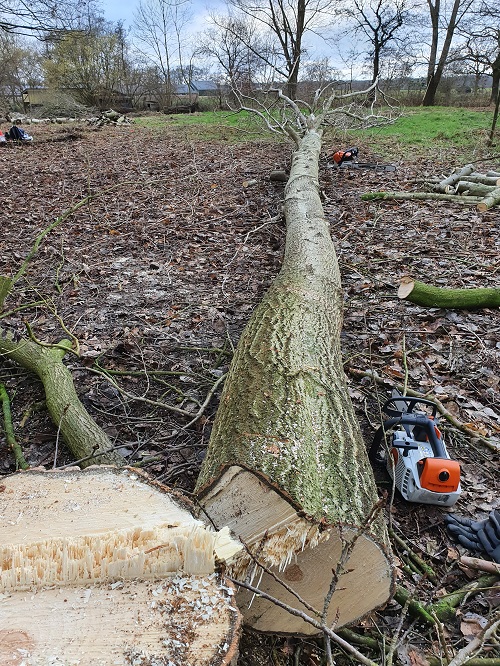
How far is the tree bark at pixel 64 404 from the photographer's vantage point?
2316 millimetres

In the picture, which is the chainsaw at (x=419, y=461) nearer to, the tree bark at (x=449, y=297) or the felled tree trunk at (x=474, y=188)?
the tree bark at (x=449, y=297)

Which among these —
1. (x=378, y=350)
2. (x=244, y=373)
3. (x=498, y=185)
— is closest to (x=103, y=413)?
(x=244, y=373)

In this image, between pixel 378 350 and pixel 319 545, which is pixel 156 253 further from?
pixel 319 545

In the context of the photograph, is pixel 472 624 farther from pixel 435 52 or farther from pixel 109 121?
pixel 435 52

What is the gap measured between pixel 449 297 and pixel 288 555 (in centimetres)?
318

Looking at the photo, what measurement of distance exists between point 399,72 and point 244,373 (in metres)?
26.7

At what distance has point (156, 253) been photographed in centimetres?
536

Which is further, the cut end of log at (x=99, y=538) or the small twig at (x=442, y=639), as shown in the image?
the small twig at (x=442, y=639)

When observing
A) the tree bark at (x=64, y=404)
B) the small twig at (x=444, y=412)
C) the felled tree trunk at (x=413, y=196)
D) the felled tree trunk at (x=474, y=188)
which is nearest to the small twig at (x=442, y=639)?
the small twig at (x=444, y=412)

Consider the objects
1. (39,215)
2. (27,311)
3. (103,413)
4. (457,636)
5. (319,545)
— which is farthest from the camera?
(39,215)

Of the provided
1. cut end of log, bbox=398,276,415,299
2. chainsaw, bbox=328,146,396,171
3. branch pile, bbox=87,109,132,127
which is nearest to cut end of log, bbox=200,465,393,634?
cut end of log, bbox=398,276,415,299

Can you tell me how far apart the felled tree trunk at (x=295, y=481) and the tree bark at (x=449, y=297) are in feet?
5.11

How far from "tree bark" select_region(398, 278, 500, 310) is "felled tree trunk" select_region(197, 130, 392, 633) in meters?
1.56

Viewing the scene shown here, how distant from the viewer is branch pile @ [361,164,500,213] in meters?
6.59
